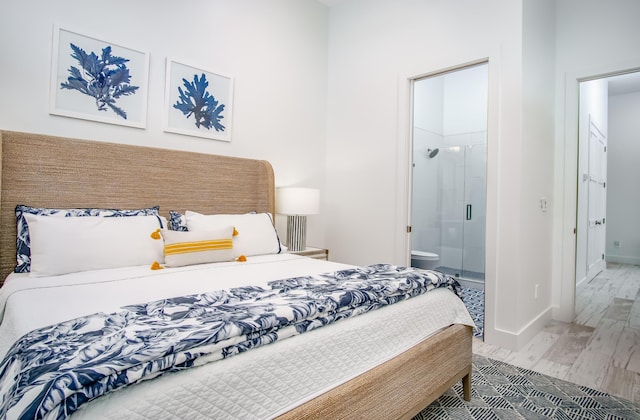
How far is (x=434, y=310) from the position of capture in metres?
1.73

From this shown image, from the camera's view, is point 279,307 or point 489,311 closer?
point 279,307

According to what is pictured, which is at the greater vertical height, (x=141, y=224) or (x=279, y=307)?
(x=141, y=224)

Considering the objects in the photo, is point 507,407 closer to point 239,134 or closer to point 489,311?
point 489,311

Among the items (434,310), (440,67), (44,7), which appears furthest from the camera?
(440,67)

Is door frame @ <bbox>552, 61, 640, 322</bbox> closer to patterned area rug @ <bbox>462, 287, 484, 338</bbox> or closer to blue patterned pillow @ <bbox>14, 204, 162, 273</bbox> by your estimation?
patterned area rug @ <bbox>462, 287, 484, 338</bbox>

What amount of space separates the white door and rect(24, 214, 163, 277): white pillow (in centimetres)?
490

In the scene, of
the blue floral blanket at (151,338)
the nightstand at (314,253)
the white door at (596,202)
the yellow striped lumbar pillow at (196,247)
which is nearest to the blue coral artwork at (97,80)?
the yellow striped lumbar pillow at (196,247)

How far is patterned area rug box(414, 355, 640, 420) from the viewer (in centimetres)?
182

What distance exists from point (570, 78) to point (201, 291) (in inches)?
140

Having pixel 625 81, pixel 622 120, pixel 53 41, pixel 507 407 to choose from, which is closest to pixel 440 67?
pixel 507 407

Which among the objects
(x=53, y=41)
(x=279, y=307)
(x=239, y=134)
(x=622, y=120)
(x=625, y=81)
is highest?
(x=625, y=81)

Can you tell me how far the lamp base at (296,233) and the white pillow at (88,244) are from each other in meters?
1.31

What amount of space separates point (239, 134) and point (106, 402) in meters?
2.69

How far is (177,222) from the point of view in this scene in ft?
8.34
